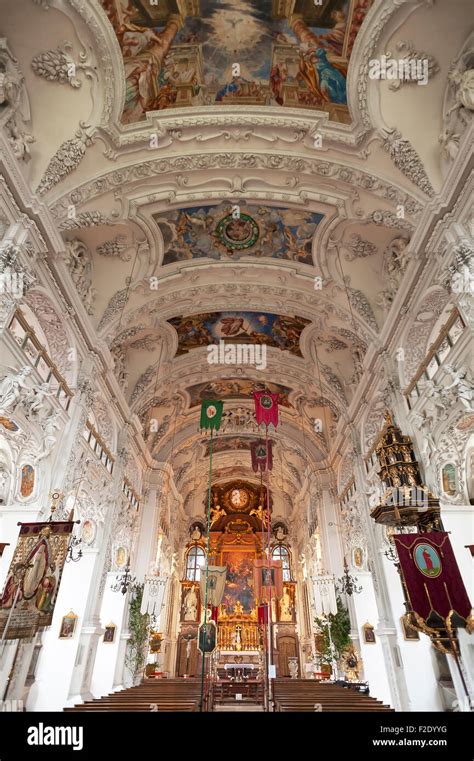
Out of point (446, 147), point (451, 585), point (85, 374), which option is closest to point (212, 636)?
point (451, 585)

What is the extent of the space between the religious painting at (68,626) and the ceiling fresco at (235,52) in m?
12.5

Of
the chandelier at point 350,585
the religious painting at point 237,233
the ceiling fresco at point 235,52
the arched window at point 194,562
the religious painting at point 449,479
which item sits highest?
the ceiling fresco at point 235,52

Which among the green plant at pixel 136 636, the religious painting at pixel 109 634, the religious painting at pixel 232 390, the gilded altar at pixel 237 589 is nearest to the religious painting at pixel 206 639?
the religious painting at pixel 109 634

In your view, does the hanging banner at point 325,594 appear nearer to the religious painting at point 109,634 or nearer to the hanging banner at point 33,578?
the religious painting at point 109,634

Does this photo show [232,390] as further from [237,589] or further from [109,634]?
[237,589]

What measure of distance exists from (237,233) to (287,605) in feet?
81.2

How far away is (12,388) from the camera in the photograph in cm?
812

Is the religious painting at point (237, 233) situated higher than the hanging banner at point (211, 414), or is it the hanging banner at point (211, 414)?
the religious painting at point (237, 233)

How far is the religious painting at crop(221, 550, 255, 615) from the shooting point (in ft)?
93.8

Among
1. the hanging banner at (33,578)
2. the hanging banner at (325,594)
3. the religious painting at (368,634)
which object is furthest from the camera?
the hanging banner at (325,594)

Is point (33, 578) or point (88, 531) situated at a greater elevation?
point (88, 531)

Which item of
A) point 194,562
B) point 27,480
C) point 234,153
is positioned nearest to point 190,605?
point 194,562

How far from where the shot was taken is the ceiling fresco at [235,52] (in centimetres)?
830

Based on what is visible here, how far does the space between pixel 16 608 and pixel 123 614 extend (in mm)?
8293
